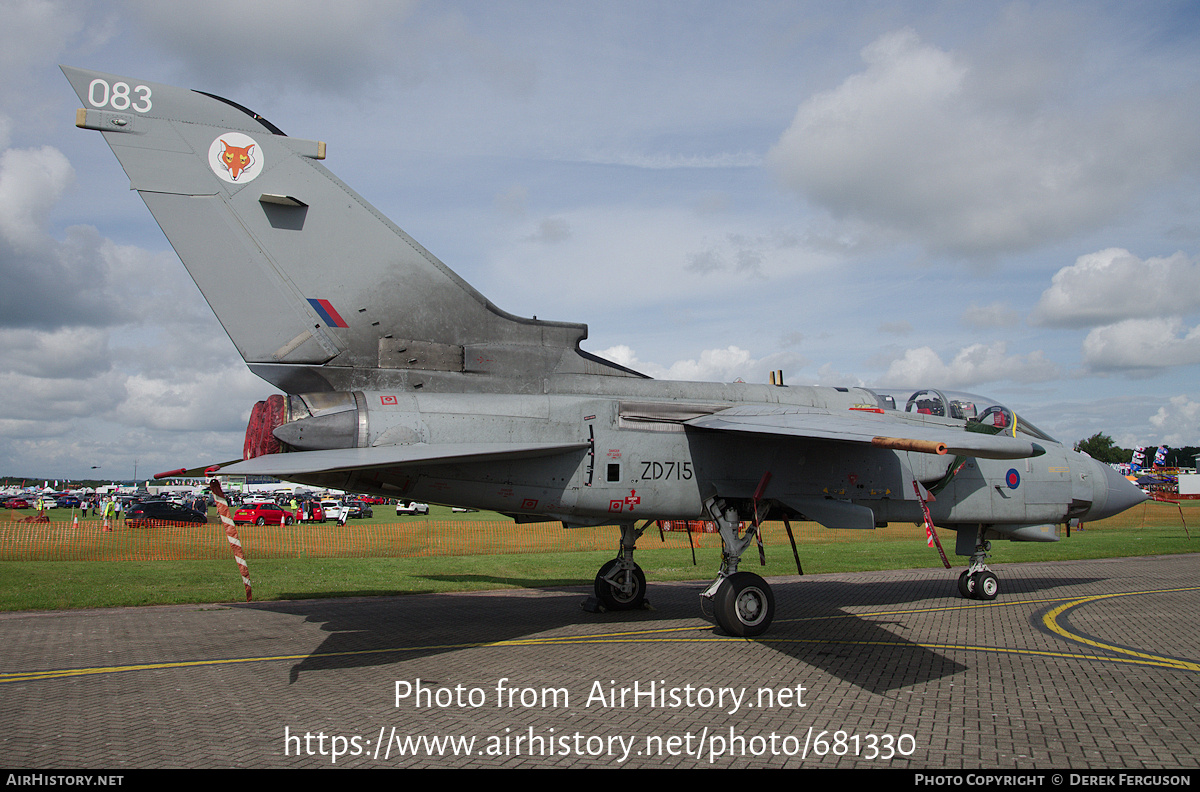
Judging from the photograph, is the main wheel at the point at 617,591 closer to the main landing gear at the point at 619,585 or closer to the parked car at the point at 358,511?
the main landing gear at the point at 619,585

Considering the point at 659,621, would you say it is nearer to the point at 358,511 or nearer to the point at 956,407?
the point at 956,407

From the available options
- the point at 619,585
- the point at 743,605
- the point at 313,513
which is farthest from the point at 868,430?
the point at 313,513

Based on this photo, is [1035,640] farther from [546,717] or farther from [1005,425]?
[546,717]

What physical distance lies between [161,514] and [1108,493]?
45.7 meters

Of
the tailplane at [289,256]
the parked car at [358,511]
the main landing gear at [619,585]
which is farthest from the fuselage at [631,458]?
the parked car at [358,511]

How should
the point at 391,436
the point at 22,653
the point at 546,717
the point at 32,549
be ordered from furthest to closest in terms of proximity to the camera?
the point at 32,549 → the point at 22,653 → the point at 391,436 → the point at 546,717

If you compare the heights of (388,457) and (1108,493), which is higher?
(388,457)

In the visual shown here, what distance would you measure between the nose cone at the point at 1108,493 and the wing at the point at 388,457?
33.3 ft

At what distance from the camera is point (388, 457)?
7395 millimetres

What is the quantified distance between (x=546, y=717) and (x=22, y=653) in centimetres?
720

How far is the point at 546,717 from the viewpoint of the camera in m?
6.34

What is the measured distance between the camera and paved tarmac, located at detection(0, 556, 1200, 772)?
216 inches

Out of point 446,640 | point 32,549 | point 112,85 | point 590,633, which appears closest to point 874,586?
point 590,633

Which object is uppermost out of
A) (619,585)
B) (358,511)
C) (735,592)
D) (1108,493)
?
(1108,493)
